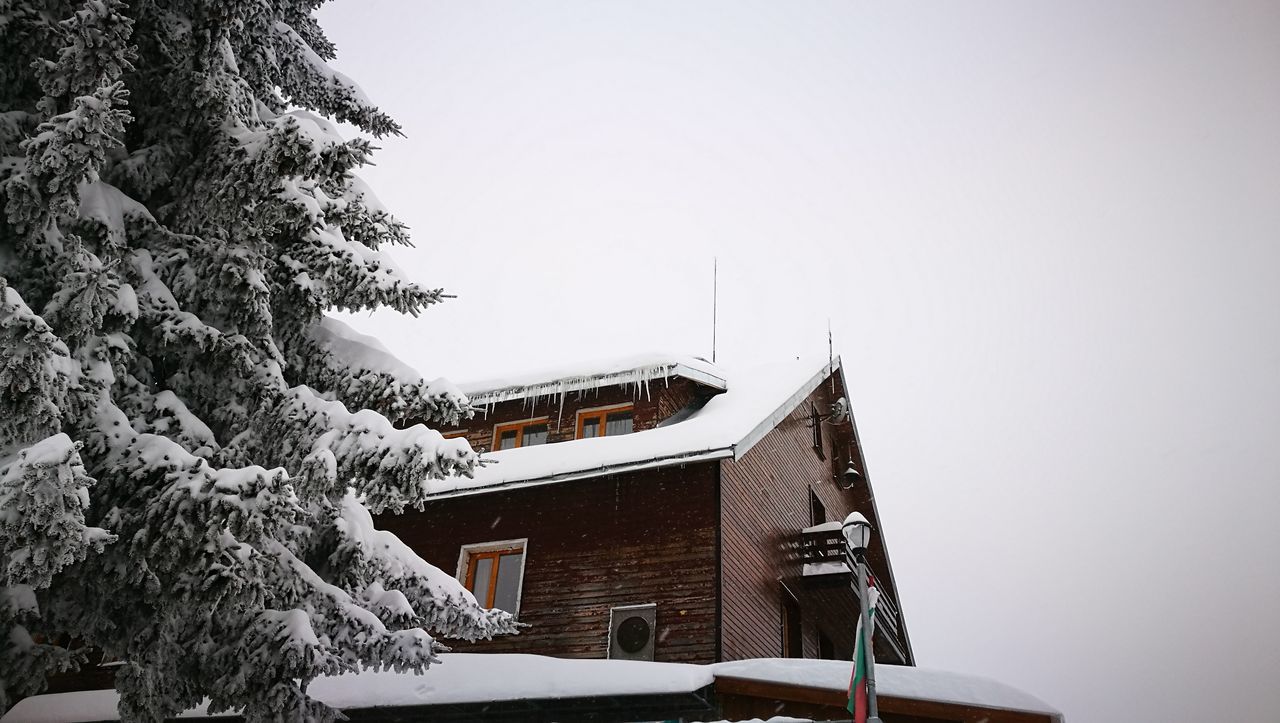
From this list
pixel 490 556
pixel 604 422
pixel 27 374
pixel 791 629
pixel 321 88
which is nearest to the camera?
pixel 27 374

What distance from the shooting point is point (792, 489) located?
62.3 feet

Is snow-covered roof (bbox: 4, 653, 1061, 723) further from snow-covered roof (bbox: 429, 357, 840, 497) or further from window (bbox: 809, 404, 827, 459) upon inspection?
window (bbox: 809, 404, 827, 459)

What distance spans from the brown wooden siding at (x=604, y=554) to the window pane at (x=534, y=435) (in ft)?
5.69

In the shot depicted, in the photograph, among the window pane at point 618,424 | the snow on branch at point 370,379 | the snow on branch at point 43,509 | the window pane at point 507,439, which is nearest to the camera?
the snow on branch at point 43,509

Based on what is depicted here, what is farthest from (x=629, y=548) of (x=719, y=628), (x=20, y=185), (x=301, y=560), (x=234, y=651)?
(x=20, y=185)

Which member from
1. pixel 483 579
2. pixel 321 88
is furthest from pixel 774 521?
pixel 321 88

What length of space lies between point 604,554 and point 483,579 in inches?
96.8

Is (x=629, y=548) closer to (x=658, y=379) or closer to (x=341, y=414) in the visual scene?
(x=658, y=379)

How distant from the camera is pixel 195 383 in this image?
841 centimetres

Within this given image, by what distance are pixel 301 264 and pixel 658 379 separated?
394 inches

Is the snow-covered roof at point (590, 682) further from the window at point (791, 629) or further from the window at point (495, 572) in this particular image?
the window at point (791, 629)

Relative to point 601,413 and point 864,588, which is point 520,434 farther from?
point 864,588

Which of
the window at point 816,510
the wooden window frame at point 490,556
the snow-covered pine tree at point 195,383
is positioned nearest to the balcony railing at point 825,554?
the window at point 816,510

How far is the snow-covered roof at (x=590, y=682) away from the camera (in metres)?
11.4
